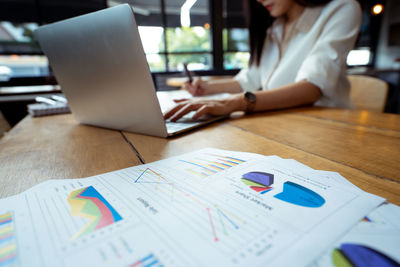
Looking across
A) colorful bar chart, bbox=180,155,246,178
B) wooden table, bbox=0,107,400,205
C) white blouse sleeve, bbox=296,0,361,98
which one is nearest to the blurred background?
white blouse sleeve, bbox=296,0,361,98

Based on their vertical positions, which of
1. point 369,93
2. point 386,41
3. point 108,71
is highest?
point 386,41

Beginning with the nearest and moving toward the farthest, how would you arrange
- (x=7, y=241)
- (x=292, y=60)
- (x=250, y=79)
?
1. (x=7, y=241)
2. (x=292, y=60)
3. (x=250, y=79)

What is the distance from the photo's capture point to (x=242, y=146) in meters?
0.43

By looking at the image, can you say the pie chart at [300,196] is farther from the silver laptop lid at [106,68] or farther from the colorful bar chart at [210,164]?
the silver laptop lid at [106,68]

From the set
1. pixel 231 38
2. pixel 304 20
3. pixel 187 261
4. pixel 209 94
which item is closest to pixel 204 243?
pixel 187 261

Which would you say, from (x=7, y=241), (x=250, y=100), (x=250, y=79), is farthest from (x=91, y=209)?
(x=250, y=79)

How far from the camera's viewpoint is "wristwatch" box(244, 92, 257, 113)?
0.69 metres

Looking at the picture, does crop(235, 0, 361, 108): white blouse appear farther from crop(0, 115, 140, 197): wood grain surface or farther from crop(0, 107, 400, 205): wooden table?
crop(0, 115, 140, 197): wood grain surface

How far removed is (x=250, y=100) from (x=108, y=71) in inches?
15.7

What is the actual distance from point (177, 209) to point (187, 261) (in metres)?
0.07

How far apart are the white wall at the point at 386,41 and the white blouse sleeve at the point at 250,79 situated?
23.5 feet

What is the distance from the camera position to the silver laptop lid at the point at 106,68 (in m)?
0.41

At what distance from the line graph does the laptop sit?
17 centimetres

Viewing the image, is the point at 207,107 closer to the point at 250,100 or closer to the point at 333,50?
the point at 250,100
